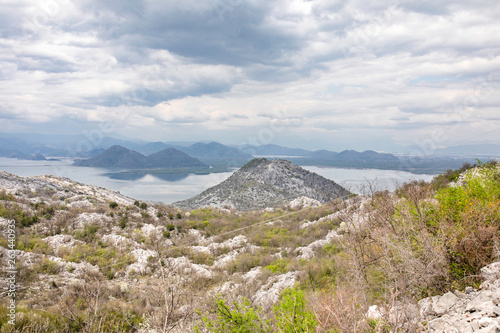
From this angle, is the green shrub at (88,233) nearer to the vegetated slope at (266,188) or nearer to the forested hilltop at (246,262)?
the forested hilltop at (246,262)

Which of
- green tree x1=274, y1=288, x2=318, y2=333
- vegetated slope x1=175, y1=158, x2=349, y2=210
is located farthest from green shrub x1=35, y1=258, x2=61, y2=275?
vegetated slope x1=175, y1=158, x2=349, y2=210

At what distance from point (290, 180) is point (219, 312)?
150 ft

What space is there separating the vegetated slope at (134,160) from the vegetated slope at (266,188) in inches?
3713

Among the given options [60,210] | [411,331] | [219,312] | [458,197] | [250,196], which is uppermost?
[458,197]

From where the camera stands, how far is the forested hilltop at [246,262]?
5.18 metres

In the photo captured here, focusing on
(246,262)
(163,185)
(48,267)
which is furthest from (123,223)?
(163,185)

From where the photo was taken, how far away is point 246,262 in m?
14.2

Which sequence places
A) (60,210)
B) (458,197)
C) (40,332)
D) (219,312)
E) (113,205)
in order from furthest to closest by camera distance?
(113,205)
(60,210)
(458,197)
(40,332)
(219,312)

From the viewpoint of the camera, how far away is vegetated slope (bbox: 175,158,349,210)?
145ft

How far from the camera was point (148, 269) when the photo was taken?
514 inches

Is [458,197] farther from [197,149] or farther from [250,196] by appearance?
[197,149]

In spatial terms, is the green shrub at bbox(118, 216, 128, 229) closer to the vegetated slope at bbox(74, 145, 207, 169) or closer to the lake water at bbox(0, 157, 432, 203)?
the lake water at bbox(0, 157, 432, 203)

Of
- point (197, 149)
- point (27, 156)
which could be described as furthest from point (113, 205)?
point (197, 149)

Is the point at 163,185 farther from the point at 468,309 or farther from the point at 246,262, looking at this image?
the point at 468,309
